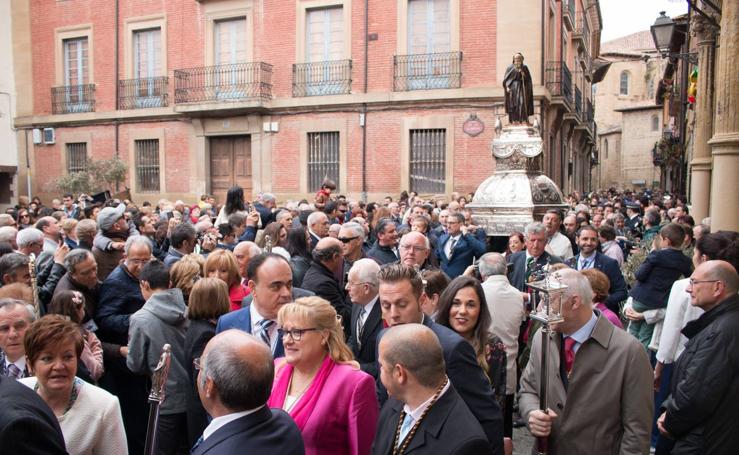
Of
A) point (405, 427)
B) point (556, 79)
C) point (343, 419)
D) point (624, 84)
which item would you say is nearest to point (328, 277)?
point (343, 419)

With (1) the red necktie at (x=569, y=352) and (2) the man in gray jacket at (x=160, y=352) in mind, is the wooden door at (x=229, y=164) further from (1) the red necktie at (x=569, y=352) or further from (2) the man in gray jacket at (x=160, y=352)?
(1) the red necktie at (x=569, y=352)

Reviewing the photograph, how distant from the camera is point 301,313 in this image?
11.1 ft

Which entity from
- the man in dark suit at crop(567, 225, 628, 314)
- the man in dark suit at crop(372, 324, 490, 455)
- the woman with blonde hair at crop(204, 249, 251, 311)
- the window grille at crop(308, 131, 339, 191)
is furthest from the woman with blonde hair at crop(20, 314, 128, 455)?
the window grille at crop(308, 131, 339, 191)

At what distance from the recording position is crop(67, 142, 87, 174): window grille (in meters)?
23.3

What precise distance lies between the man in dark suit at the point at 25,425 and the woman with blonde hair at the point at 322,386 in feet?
3.65

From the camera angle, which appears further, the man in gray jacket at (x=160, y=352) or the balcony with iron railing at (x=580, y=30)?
the balcony with iron railing at (x=580, y=30)

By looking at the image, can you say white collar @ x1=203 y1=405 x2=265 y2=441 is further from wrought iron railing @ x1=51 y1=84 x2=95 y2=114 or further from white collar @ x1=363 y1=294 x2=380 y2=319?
wrought iron railing @ x1=51 y1=84 x2=95 y2=114

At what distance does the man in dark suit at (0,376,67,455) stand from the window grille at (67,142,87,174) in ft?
74.5

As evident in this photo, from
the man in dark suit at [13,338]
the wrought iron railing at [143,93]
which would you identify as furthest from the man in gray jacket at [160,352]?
the wrought iron railing at [143,93]

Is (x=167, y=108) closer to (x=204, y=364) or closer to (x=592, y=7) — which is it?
(x=204, y=364)

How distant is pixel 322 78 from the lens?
19.6 meters

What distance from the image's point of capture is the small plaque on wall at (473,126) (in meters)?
17.9

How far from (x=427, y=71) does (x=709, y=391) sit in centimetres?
1579

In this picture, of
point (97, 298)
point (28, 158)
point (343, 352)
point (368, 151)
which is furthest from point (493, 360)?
point (28, 158)
